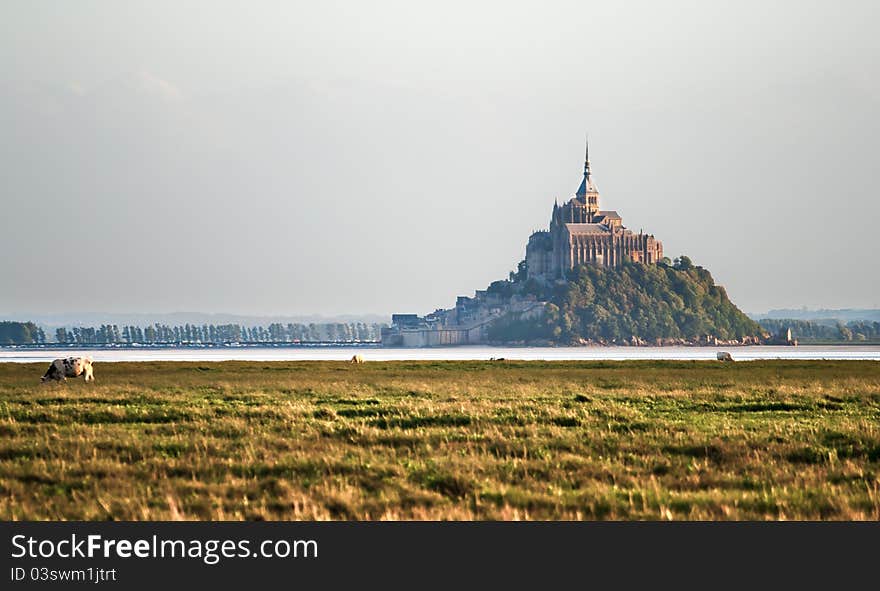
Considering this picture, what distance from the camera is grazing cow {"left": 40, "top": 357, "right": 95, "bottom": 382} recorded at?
46.2m

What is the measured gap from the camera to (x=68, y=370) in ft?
155

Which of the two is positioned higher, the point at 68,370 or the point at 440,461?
the point at 68,370

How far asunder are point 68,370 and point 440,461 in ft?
109

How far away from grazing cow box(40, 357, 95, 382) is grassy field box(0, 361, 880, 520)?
1536 centimetres

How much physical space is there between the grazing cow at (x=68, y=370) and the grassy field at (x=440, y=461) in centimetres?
1536

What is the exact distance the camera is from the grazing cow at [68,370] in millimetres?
46156

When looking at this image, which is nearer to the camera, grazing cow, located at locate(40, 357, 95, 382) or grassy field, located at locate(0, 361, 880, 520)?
grassy field, located at locate(0, 361, 880, 520)
